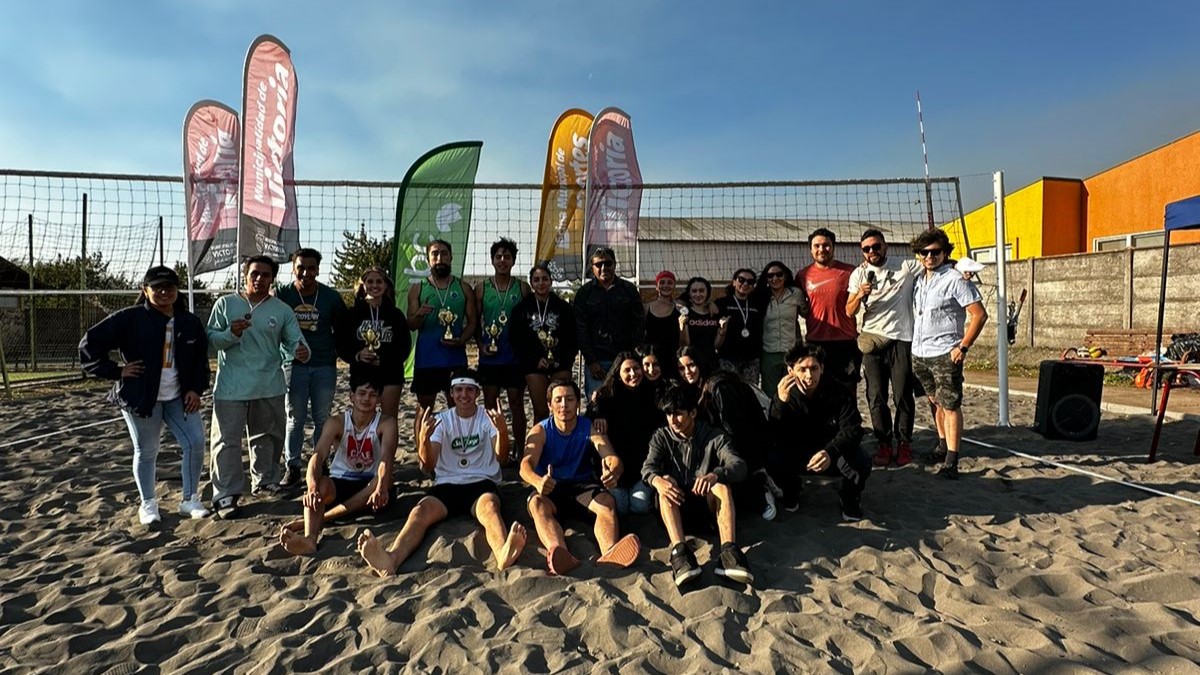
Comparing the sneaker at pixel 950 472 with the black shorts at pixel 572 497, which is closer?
the black shorts at pixel 572 497

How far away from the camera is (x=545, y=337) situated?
14.3 ft

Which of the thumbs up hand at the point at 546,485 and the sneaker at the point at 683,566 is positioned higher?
the thumbs up hand at the point at 546,485

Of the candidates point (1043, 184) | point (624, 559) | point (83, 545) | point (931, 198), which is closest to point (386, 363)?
point (83, 545)

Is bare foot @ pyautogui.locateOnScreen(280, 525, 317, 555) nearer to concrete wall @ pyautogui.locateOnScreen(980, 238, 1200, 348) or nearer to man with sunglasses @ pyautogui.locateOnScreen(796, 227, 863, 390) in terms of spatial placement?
man with sunglasses @ pyautogui.locateOnScreen(796, 227, 863, 390)

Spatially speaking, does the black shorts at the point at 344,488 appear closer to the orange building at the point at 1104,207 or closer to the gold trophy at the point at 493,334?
the gold trophy at the point at 493,334

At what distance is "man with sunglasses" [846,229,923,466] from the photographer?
4.39m

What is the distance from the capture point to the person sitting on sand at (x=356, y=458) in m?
3.50

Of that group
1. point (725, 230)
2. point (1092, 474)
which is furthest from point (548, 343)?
point (725, 230)

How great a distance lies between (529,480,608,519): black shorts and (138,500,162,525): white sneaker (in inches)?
86.4

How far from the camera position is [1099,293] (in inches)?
412

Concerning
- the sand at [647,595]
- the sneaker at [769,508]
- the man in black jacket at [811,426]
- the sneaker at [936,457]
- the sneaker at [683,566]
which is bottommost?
the sand at [647,595]

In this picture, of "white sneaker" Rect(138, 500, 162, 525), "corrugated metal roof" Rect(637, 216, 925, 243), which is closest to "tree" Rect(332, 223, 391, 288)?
"corrugated metal roof" Rect(637, 216, 925, 243)

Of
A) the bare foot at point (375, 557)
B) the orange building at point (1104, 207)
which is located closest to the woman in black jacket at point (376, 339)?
the bare foot at point (375, 557)

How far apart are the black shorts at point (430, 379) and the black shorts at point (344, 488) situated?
851 mm
